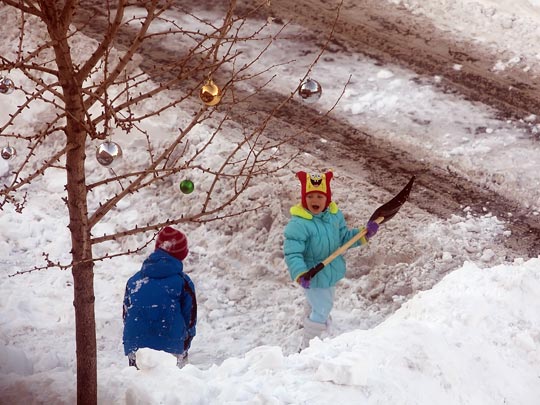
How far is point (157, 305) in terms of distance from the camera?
17.5 ft

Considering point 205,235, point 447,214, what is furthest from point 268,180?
point 447,214

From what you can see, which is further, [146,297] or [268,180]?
[268,180]

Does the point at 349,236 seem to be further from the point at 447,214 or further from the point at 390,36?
the point at 390,36

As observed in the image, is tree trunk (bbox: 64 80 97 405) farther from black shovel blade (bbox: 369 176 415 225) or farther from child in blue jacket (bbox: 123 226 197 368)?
black shovel blade (bbox: 369 176 415 225)

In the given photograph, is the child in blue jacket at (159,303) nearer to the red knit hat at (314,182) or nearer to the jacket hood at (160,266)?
the jacket hood at (160,266)

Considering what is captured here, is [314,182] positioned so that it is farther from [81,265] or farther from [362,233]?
[81,265]

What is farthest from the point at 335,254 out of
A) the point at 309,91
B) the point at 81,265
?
the point at 81,265

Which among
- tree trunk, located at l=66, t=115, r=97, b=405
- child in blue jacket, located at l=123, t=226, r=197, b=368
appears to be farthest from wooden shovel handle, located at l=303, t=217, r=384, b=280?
tree trunk, located at l=66, t=115, r=97, b=405

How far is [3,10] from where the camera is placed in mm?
11125

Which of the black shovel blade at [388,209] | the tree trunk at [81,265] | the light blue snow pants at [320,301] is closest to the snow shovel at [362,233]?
the black shovel blade at [388,209]

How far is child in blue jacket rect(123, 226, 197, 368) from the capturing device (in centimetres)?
535

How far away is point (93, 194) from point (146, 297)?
133 inches

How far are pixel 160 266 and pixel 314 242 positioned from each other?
51.1 inches

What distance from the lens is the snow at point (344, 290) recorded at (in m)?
4.76
